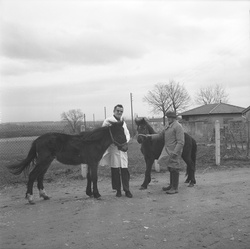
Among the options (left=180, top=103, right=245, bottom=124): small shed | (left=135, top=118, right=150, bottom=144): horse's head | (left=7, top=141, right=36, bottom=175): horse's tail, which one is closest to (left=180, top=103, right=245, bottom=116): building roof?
(left=180, top=103, right=245, bottom=124): small shed

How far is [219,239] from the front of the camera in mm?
3773

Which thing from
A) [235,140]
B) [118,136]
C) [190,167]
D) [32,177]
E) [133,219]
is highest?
[118,136]

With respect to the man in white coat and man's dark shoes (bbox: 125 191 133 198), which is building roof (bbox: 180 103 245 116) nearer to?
the man in white coat

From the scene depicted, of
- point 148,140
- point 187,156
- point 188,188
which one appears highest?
point 148,140

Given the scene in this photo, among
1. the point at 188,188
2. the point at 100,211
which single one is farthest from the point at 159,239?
the point at 188,188

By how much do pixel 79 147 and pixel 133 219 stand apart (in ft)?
6.87

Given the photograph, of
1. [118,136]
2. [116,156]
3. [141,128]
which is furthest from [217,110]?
[118,136]

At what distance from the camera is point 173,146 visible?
6492 millimetres

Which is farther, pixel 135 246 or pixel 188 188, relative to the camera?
pixel 188 188

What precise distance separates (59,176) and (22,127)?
9.40 feet

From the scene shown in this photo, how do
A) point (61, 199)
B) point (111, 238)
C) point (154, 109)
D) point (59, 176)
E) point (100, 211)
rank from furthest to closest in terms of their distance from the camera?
1. point (154, 109)
2. point (59, 176)
3. point (61, 199)
4. point (100, 211)
5. point (111, 238)

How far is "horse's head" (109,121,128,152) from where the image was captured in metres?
5.95

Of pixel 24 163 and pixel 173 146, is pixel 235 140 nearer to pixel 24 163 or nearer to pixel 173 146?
pixel 173 146

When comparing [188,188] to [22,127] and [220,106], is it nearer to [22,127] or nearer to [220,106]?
[22,127]
